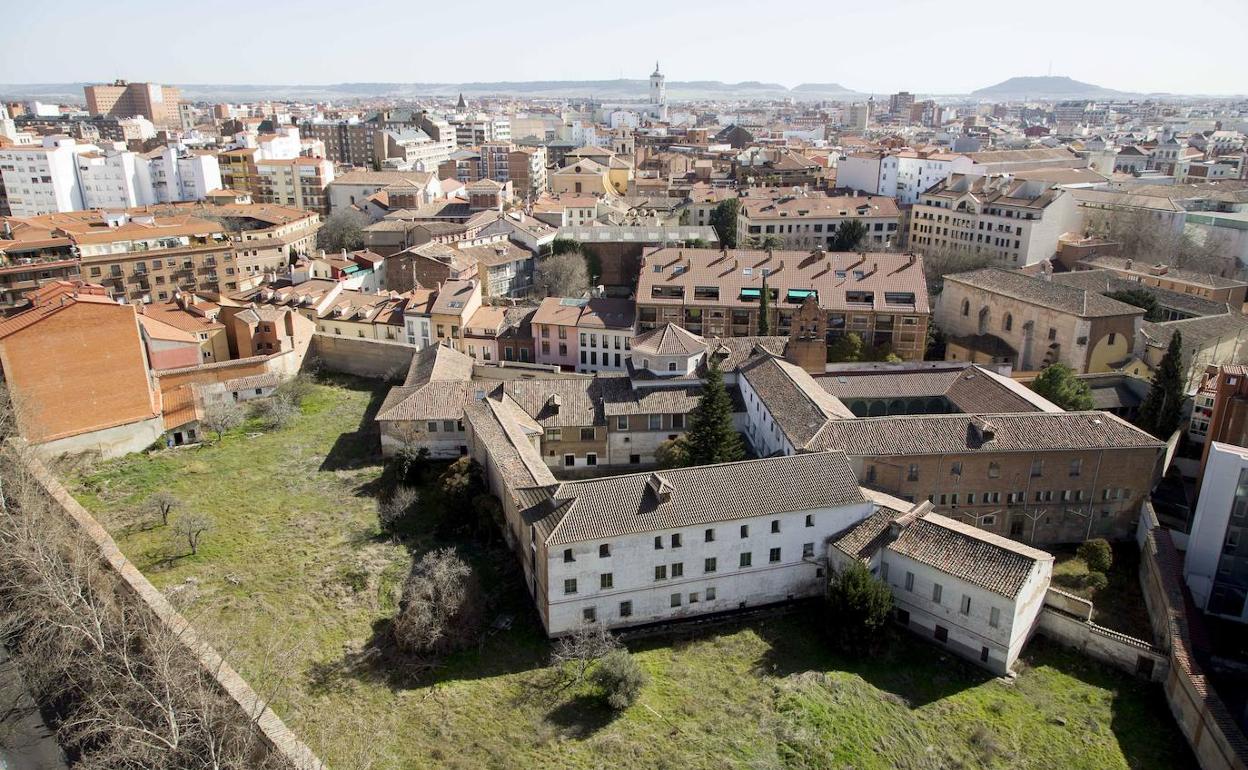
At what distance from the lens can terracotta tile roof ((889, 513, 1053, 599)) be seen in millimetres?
29578

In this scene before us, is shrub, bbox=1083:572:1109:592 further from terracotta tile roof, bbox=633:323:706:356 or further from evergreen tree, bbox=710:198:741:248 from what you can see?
evergreen tree, bbox=710:198:741:248

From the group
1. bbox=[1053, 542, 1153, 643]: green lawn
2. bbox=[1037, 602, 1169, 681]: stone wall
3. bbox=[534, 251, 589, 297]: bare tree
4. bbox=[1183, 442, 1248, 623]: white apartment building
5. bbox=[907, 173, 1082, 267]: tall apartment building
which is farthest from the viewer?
bbox=[907, 173, 1082, 267]: tall apartment building

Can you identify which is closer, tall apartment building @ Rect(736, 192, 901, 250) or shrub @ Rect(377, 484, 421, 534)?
shrub @ Rect(377, 484, 421, 534)

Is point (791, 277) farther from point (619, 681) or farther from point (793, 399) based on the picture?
point (619, 681)

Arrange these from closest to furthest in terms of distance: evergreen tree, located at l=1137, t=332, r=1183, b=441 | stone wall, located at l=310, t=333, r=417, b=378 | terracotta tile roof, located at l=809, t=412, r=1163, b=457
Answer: terracotta tile roof, located at l=809, t=412, r=1163, b=457 < evergreen tree, located at l=1137, t=332, r=1183, b=441 < stone wall, located at l=310, t=333, r=417, b=378

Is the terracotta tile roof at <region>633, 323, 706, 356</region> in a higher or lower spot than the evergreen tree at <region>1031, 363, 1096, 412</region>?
higher

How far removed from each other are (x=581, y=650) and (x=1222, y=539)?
25.5 meters

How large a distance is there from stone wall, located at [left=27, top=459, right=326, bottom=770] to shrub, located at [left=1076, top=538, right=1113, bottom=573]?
30.4 meters

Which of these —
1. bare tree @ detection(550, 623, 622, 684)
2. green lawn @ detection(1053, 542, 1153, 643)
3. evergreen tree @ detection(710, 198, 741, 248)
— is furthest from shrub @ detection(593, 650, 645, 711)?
evergreen tree @ detection(710, 198, 741, 248)

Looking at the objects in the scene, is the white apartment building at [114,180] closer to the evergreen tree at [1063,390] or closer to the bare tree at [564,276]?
the bare tree at [564,276]

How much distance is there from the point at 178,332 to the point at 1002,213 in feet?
217

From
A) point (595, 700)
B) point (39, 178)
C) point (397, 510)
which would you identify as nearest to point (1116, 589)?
point (595, 700)

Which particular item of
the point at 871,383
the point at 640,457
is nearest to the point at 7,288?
the point at 640,457

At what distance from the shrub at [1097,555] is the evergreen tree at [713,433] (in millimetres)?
15038
